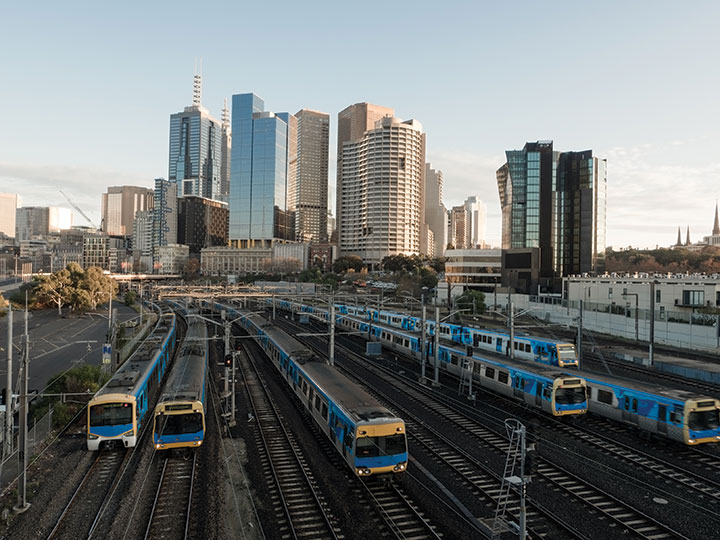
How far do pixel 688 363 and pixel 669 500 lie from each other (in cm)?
2912

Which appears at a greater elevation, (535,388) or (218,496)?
(535,388)

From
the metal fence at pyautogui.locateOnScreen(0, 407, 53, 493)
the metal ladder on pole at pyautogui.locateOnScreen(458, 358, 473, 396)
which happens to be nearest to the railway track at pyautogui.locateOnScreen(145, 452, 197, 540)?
the metal fence at pyautogui.locateOnScreen(0, 407, 53, 493)

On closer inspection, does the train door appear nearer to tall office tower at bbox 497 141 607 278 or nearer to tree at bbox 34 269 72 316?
tree at bbox 34 269 72 316

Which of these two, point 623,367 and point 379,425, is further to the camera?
point 623,367

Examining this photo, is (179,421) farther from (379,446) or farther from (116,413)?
(379,446)

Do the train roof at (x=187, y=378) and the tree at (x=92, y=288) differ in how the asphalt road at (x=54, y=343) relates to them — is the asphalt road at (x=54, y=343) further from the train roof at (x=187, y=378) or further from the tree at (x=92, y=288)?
the train roof at (x=187, y=378)

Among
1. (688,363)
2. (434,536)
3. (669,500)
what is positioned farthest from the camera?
(688,363)

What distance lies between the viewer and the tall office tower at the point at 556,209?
359ft

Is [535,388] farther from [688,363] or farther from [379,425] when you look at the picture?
[688,363]

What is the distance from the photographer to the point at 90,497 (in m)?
16.2

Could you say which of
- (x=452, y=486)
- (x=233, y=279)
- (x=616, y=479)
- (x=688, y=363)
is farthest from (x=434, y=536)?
(x=233, y=279)

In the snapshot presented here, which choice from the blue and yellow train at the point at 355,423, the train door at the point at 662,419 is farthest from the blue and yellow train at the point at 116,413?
the train door at the point at 662,419

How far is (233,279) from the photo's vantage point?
511 ft

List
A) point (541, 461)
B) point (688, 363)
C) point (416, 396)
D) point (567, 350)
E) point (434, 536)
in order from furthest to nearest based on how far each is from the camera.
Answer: point (688, 363) → point (567, 350) → point (416, 396) → point (541, 461) → point (434, 536)
